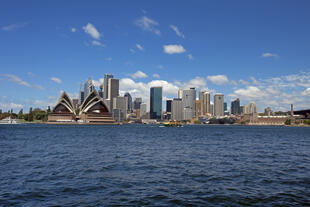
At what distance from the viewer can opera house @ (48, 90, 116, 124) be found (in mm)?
183250

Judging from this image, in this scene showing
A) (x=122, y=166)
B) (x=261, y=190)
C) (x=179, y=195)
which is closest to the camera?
(x=179, y=195)

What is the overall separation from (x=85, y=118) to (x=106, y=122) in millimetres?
15436

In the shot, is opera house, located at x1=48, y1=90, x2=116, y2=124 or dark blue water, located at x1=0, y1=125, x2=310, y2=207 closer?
dark blue water, located at x1=0, y1=125, x2=310, y2=207

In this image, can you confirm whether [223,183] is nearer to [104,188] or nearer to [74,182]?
[104,188]

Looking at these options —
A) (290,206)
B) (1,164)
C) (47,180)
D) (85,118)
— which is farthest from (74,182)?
(85,118)

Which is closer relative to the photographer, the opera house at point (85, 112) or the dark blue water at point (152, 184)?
the dark blue water at point (152, 184)

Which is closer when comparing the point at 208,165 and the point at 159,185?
the point at 159,185

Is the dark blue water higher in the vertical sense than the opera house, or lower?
lower

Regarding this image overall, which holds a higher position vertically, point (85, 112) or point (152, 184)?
point (85, 112)

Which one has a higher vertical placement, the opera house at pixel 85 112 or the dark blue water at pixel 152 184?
the opera house at pixel 85 112

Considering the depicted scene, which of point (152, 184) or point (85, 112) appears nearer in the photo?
point (152, 184)

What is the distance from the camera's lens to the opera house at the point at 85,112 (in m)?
183

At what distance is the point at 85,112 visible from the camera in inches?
7195

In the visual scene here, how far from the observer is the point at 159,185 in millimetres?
13820
